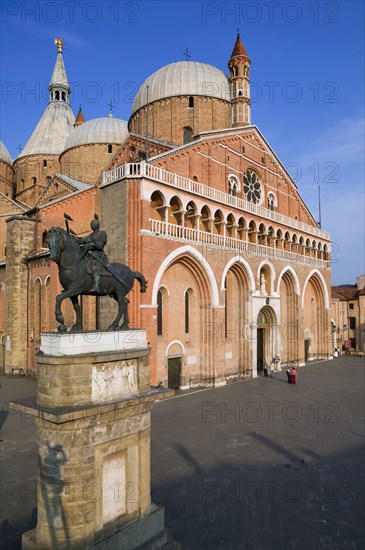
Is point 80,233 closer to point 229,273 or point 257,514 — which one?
point 229,273

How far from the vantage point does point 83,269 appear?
6273mm

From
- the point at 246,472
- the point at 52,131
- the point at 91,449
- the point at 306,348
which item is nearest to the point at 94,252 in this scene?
the point at 91,449

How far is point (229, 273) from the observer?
25.0 m

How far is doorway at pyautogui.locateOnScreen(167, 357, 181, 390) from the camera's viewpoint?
20336mm

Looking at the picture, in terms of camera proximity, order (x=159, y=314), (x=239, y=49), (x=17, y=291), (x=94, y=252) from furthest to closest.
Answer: (x=239, y=49) < (x=17, y=291) < (x=159, y=314) < (x=94, y=252)

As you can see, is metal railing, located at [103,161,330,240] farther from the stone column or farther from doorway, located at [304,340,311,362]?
doorway, located at [304,340,311,362]

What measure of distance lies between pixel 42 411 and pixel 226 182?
2201cm

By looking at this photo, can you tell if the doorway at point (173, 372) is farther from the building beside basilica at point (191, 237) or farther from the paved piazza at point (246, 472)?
the paved piazza at point (246, 472)

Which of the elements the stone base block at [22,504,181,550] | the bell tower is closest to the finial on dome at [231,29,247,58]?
the bell tower

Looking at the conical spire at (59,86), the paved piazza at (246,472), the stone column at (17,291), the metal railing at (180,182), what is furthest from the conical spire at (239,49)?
the conical spire at (59,86)

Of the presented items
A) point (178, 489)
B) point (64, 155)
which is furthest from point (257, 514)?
point (64, 155)

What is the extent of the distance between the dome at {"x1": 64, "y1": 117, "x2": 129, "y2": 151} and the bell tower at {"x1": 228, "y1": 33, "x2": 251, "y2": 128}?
10.3 metres

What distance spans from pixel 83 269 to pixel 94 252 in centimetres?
36

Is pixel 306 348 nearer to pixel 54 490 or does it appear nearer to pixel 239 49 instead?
pixel 239 49
